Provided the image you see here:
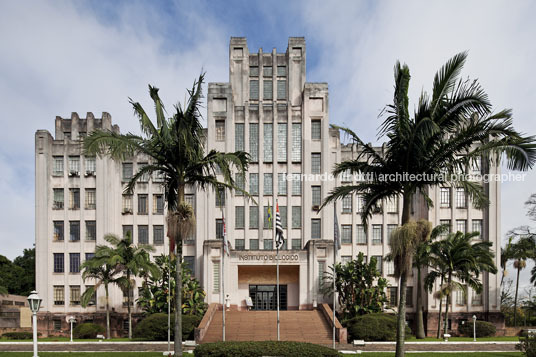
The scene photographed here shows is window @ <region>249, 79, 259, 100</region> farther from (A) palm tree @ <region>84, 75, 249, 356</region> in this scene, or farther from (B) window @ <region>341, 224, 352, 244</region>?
(A) palm tree @ <region>84, 75, 249, 356</region>

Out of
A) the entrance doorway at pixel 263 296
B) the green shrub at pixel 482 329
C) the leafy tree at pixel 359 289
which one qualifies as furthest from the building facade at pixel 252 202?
the leafy tree at pixel 359 289

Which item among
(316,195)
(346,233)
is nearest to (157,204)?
(316,195)

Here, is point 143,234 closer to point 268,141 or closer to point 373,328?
point 268,141

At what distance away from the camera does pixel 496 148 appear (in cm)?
1541

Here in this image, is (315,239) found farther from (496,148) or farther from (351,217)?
(496,148)

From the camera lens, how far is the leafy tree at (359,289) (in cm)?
3450

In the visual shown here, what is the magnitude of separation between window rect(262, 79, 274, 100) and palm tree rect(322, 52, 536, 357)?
2772cm

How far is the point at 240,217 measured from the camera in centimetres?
4169

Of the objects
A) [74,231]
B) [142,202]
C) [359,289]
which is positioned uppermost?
[142,202]

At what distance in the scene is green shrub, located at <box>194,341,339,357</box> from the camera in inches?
645

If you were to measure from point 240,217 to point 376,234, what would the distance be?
1354 cm

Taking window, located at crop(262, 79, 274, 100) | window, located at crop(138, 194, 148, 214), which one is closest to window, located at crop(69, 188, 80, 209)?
window, located at crop(138, 194, 148, 214)

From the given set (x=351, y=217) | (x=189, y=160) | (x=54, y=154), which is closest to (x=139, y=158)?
(x=54, y=154)

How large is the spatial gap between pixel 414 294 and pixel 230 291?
1785 centimetres
